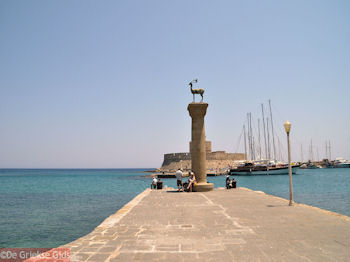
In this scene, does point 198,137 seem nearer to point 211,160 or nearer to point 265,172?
point 265,172

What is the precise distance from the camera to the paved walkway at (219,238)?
17.0ft

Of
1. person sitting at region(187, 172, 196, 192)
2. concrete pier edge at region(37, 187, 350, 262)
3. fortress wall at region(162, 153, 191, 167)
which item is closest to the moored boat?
fortress wall at region(162, 153, 191, 167)

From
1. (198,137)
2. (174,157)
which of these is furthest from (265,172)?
(198,137)

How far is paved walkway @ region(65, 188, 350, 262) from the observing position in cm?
517

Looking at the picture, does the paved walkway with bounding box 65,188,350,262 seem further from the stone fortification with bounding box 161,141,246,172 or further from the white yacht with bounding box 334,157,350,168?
the white yacht with bounding box 334,157,350,168

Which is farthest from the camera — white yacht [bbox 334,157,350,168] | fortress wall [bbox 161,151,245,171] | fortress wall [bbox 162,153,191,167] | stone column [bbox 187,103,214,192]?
white yacht [bbox 334,157,350,168]

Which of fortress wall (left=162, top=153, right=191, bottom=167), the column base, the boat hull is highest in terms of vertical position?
fortress wall (left=162, top=153, right=191, bottom=167)

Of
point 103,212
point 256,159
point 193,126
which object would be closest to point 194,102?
point 193,126

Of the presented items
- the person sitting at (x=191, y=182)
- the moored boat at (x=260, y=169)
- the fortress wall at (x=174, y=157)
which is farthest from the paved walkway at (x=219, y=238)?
the fortress wall at (x=174, y=157)

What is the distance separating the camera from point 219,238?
20.7 feet

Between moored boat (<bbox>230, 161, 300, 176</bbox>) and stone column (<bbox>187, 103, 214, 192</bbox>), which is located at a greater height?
stone column (<bbox>187, 103, 214, 192</bbox>)

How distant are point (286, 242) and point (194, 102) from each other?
13489mm

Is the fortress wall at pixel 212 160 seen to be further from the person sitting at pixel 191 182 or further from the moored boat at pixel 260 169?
the person sitting at pixel 191 182

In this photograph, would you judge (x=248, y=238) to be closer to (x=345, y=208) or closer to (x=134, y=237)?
(x=134, y=237)
